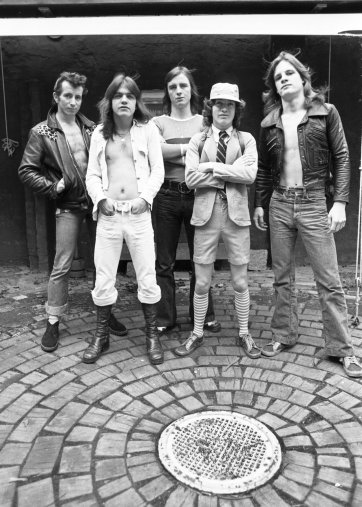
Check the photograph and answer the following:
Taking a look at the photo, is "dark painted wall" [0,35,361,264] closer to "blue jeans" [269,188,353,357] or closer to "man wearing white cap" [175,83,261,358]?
"man wearing white cap" [175,83,261,358]

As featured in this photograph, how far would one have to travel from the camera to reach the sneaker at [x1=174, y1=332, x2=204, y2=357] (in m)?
4.14

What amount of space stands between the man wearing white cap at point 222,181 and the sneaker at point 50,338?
1.05 meters

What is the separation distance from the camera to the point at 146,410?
131 inches

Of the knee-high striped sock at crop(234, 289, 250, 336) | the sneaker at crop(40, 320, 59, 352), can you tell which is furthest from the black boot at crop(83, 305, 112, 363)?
the knee-high striped sock at crop(234, 289, 250, 336)

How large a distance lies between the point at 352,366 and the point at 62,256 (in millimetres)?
2501

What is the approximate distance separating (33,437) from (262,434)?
139 centimetres

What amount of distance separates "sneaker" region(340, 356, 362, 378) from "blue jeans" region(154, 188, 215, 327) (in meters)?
1.32

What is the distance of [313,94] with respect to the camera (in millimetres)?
3883

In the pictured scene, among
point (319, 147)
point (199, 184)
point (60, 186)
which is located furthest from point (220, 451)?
point (60, 186)

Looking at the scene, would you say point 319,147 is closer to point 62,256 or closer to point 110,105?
point 110,105

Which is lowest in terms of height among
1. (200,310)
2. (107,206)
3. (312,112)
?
(200,310)

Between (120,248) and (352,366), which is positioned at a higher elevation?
(120,248)

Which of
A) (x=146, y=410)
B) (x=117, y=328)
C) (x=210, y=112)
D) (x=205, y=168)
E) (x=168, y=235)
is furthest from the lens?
(x=117, y=328)

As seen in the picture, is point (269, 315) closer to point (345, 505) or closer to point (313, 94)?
point (313, 94)
